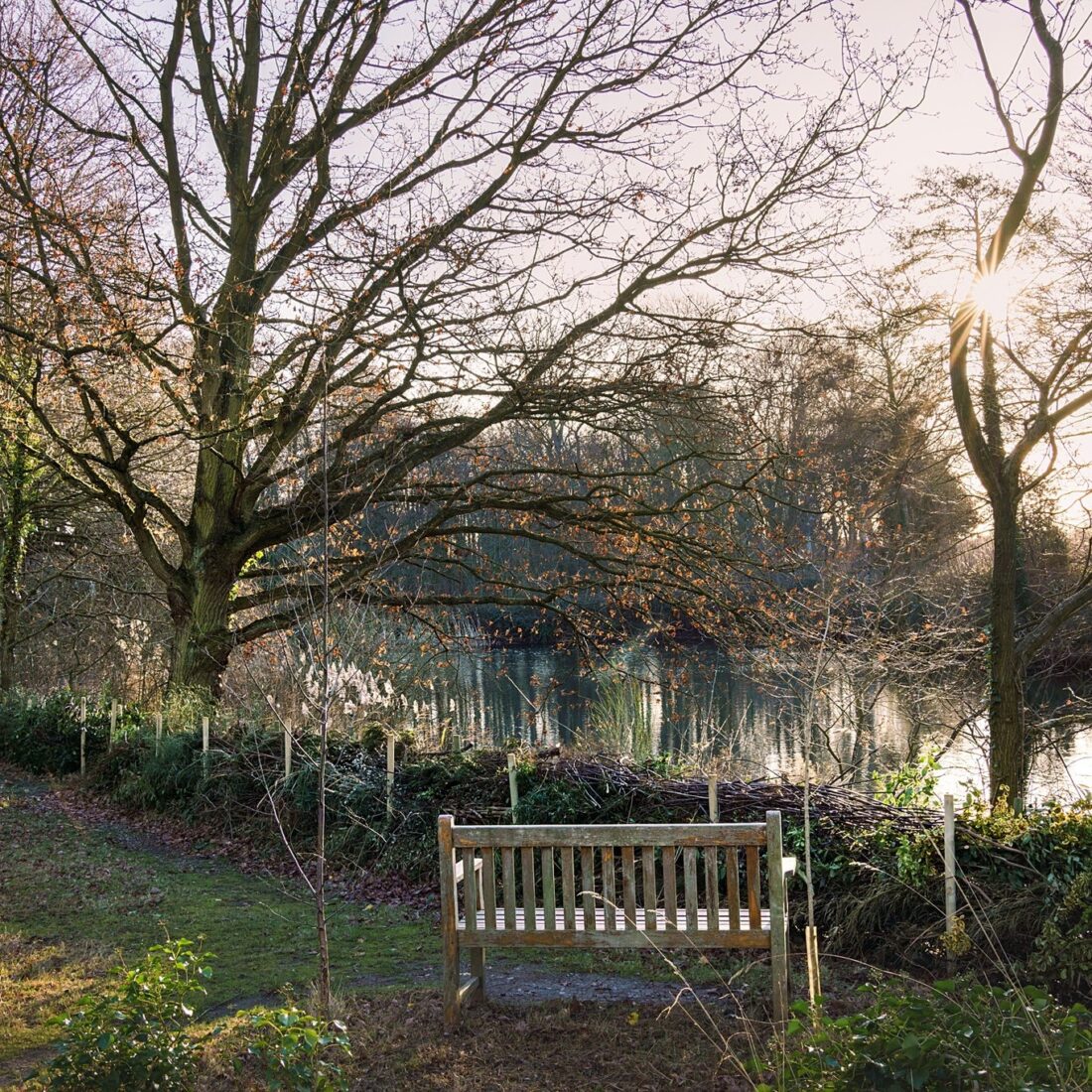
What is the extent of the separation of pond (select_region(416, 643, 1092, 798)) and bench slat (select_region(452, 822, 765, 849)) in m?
2.25

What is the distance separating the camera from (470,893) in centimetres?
510

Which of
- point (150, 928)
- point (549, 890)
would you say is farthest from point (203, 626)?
point (549, 890)

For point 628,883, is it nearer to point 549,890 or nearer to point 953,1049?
point 549,890

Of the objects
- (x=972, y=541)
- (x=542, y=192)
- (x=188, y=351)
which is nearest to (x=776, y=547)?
(x=542, y=192)

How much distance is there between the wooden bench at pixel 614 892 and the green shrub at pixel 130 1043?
151 cm

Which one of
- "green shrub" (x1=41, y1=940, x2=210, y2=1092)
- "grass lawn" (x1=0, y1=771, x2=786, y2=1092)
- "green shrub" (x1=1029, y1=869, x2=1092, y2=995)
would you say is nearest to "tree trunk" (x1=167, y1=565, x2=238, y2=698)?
"grass lawn" (x1=0, y1=771, x2=786, y2=1092)

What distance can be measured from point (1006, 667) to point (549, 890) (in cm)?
692

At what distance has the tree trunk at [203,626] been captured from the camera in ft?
41.4

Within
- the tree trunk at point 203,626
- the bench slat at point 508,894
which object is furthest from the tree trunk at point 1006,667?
the tree trunk at point 203,626

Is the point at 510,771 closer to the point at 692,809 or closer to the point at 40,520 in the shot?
the point at 692,809

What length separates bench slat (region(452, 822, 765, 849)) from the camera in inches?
191

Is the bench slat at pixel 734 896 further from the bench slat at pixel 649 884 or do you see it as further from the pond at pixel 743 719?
the pond at pixel 743 719

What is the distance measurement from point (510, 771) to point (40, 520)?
13.9m

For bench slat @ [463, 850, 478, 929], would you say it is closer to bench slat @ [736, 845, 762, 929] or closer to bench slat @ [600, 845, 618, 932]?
bench slat @ [600, 845, 618, 932]
